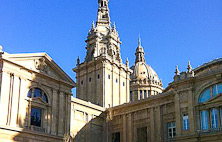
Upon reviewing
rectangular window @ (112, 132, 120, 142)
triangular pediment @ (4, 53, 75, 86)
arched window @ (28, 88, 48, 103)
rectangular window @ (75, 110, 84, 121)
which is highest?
triangular pediment @ (4, 53, 75, 86)

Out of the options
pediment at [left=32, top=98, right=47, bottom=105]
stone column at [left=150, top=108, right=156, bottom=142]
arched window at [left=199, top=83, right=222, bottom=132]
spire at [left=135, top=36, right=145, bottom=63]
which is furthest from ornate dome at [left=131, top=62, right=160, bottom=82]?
pediment at [left=32, top=98, right=47, bottom=105]

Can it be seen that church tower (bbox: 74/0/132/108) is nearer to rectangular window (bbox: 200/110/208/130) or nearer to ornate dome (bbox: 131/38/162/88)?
rectangular window (bbox: 200/110/208/130)

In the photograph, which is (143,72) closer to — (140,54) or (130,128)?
(140,54)

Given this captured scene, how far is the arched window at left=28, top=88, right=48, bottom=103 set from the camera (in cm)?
4088

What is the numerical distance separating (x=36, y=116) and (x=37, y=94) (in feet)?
8.48

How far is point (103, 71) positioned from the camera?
6394cm

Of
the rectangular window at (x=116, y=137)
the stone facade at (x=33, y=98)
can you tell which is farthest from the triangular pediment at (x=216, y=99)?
the rectangular window at (x=116, y=137)

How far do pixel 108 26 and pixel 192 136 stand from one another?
3821cm

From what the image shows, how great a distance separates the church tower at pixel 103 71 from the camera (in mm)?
64125

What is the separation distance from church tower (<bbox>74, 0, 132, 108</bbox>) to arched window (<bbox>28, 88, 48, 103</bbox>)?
20688 millimetres

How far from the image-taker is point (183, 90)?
1747 inches

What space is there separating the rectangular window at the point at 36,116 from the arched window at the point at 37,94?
150 cm

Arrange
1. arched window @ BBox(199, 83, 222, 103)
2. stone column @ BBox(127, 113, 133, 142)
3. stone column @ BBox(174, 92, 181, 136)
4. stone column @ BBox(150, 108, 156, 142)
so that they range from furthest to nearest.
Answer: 1. stone column @ BBox(127, 113, 133, 142)
2. stone column @ BBox(150, 108, 156, 142)
3. stone column @ BBox(174, 92, 181, 136)
4. arched window @ BBox(199, 83, 222, 103)

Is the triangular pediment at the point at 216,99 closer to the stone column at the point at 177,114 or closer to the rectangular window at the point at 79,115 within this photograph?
the stone column at the point at 177,114
